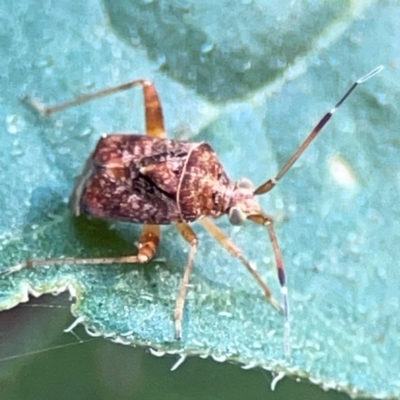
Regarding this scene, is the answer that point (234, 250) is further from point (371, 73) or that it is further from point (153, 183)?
point (371, 73)

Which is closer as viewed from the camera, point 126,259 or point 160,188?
point 126,259

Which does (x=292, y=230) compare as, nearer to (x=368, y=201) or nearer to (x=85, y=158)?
(x=368, y=201)

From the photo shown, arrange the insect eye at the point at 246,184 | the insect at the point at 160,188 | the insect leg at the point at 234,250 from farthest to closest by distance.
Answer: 1. the insect eye at the point at 246,184
2. the insect at the point at 160,188
3. the insect leg at the point at 234,250

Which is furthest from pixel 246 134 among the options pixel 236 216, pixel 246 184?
pixel 236 216

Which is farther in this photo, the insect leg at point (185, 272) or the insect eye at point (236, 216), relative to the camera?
the insect eye at point (236, 216)

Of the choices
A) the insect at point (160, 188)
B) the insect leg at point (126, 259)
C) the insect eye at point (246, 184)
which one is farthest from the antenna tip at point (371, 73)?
the insect leg at point (126, 259)

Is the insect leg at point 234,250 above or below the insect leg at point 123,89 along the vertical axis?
below

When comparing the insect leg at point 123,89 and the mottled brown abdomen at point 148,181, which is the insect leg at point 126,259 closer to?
the mottled brown abdomen at point 148,181

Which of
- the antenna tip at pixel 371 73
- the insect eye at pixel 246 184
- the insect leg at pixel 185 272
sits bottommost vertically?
the insect leg at pixel 185 272

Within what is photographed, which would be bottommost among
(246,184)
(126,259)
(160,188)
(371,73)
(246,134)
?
(126,259)
